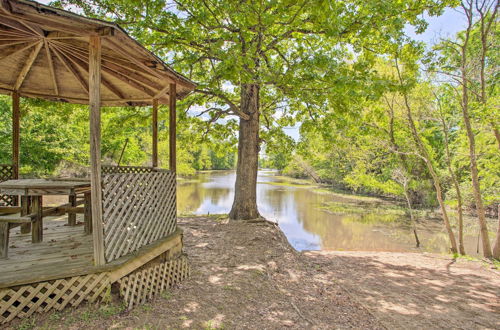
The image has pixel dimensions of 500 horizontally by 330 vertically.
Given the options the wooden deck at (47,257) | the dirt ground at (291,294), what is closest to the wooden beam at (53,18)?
the wooden deck at (47,257)

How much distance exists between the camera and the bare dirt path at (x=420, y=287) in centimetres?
410

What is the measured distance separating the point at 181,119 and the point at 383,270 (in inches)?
288

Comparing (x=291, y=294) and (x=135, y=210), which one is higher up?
(x=135, y=210)

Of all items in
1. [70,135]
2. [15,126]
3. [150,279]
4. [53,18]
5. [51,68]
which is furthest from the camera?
[70,135]

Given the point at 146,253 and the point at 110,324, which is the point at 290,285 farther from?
the point at 110,324

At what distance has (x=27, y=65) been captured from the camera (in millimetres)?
4809

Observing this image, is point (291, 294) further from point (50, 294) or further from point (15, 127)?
point (15, 127)

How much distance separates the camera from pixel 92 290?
3.07m

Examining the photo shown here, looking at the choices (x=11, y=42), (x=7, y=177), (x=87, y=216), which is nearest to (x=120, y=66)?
(x=11, y=42)

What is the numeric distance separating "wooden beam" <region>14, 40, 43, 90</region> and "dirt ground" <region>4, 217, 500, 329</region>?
3939mm

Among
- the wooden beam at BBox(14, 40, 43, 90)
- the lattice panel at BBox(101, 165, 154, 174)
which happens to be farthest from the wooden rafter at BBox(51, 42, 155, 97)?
the lattice panel at BBox(101, 165, 154, 174)

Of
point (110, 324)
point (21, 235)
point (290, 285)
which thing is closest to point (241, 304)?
point (290, 285)

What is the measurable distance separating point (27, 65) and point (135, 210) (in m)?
3.63

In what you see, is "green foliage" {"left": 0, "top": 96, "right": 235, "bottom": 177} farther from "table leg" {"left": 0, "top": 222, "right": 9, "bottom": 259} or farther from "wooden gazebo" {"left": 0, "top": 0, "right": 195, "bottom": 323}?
"table leg" {"left": 0, "top": 222, "right": 9, "bottom": 259}
